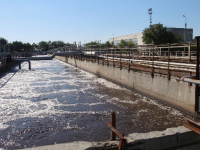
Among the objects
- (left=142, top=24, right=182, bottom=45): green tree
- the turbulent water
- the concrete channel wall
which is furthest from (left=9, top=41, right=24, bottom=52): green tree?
the turbulent water

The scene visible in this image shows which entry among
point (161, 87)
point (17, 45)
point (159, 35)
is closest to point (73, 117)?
point (161, 87)

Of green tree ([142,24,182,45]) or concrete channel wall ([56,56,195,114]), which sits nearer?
concrete channel wall ([56,56,195,114])

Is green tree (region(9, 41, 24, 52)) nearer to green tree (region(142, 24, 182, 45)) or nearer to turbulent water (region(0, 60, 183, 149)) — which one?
green tree (region(142, 24, 182, 45))

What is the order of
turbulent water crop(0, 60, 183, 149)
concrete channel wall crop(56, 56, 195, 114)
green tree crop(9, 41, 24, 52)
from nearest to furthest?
turbulent water crop(0, 60, 183, 149), concrete channel wall crop(56, 56, 195, 114), green tree crop(9, 41, 24, 52)

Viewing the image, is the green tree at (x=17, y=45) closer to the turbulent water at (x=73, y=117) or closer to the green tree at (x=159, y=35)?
the green tree at (x=159, y=35)

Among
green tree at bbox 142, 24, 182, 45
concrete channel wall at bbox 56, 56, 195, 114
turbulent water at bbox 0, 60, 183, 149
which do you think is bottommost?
Answer: turbulent water at bbox 0, 60, 183, 149

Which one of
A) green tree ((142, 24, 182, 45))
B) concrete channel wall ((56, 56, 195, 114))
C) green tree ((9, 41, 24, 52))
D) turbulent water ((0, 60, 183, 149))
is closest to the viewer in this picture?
turbulent water ((0, 60, 183, 149))

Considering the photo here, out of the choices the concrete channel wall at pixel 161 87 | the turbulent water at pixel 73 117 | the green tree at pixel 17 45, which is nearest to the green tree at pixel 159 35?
the concrete channel wall at pixel 161 87

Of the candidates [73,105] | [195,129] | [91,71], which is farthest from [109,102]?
[91,71]

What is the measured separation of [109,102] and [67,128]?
4168mm

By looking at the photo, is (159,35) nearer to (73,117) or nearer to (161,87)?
(161,87)

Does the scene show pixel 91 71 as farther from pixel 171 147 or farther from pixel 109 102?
pixel 171 147

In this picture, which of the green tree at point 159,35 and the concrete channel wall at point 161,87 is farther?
the green tree at point 159,35

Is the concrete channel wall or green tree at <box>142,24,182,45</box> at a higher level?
green tree at <box>142,24,182,45</box>
